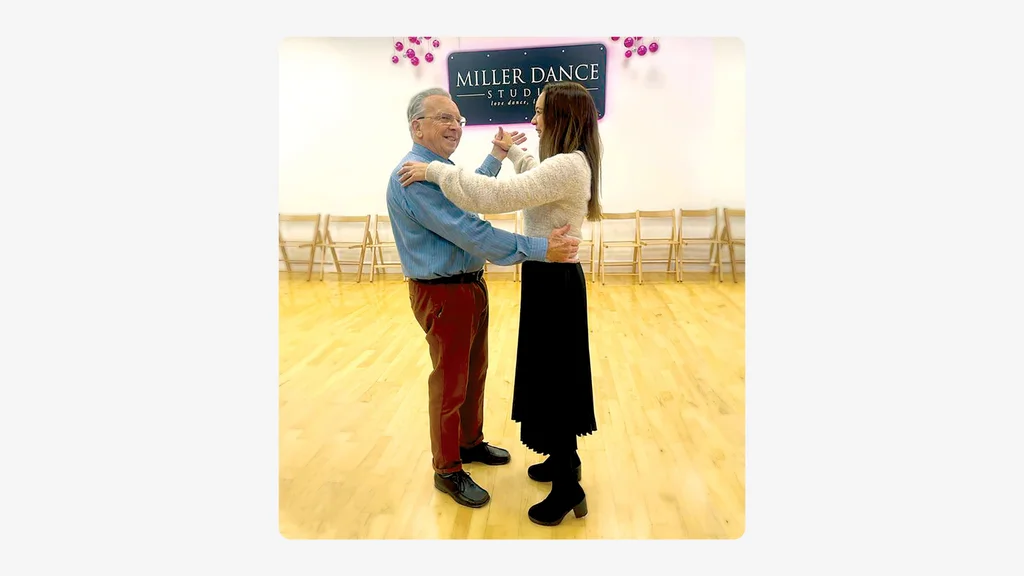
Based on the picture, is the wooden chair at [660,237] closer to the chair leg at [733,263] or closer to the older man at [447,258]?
the chair leg at [733,263]

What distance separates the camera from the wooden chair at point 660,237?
4520 mm

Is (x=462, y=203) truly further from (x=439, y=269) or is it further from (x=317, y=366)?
(x=317, y=366)

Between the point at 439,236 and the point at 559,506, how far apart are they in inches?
47.8

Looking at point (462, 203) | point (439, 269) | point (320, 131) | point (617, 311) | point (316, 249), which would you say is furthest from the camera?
point (617, 311)

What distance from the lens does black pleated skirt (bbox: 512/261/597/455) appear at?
311 centimetres

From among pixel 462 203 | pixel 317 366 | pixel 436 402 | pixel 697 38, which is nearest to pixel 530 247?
pixel 462 203

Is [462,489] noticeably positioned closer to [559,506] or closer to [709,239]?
[559,506]

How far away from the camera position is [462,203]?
9.78 ft

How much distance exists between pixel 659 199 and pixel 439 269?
5.74 feet

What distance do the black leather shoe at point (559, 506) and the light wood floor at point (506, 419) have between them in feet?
0.12

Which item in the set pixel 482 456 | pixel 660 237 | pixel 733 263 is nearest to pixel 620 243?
pixel 660 237

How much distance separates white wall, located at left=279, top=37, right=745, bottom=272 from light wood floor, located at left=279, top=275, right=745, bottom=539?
55 cm

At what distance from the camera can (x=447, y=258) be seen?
3.19 meters

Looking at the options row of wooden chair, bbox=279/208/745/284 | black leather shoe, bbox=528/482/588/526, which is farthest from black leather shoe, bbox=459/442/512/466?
row of wooden chair, bbox=279/208/745/284
